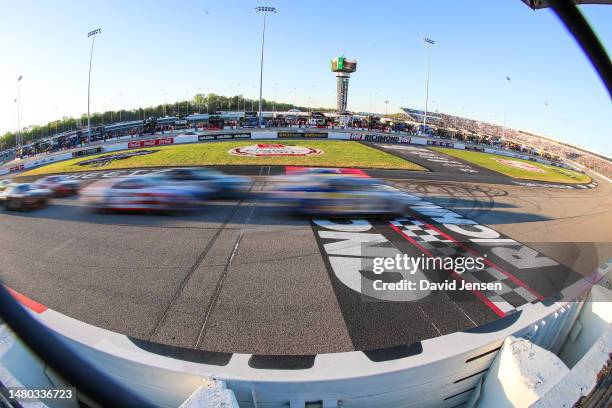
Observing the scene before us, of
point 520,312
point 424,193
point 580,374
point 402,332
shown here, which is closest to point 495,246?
point 424,193

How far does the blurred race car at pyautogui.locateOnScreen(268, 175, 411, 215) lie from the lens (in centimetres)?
217

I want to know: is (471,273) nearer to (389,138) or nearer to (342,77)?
(389,138)

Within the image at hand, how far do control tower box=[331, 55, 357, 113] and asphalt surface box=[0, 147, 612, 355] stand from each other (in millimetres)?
65368

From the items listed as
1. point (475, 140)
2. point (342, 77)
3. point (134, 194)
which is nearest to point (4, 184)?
point (134, 194)

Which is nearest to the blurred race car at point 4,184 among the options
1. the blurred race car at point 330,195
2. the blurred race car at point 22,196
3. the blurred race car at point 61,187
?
the blurred race car at point 22,196

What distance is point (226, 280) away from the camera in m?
2.04

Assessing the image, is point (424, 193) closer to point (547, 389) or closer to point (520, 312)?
point (520, 312)

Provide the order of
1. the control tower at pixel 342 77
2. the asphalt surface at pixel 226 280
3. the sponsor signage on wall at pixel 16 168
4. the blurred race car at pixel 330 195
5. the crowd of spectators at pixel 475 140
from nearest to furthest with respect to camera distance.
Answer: the asphalt surface at pixel 226 280 → the sponsor signage on wall at pixel 16 168 → the blurred race car at pixel 330 195 → the crowd of spectators at pixel 475 140 → the control tower at pixel 342 77

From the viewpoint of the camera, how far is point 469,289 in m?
2.57

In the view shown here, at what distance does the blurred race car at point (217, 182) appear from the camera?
2.01 m

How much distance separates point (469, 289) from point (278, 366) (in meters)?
2.17

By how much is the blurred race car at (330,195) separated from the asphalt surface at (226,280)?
0.17 meters

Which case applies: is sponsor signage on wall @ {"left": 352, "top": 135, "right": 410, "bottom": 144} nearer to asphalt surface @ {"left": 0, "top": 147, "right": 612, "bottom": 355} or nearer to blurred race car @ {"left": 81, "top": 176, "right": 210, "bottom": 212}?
asphalt surface @ {"left": 0, "top": 147, "right": 612, "bottom": 355}

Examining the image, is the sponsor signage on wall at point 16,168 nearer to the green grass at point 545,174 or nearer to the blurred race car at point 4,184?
the blurred race car at point 4,184
